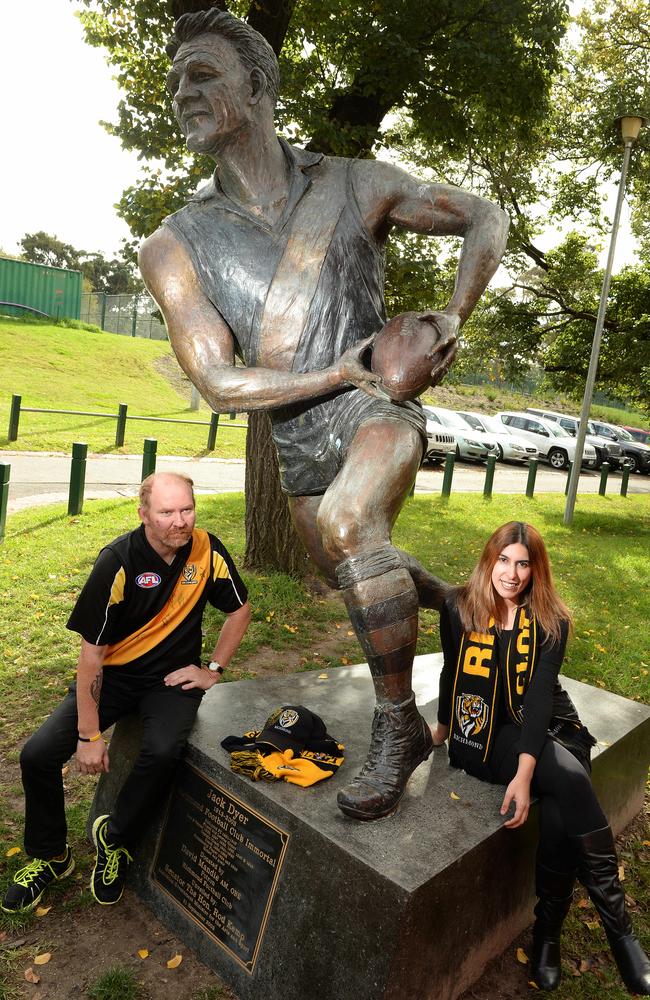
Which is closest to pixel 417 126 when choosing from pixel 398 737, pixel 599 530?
pixel 398 737

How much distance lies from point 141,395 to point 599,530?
12.3 m

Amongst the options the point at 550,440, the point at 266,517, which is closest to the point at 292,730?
the point at 266,517

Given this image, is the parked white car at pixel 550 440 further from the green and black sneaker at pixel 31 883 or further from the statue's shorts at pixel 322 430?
the green and black sneaker at pixel 31 883

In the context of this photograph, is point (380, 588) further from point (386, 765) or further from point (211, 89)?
point (211, 89)

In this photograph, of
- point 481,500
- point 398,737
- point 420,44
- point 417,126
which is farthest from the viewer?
point 481,500

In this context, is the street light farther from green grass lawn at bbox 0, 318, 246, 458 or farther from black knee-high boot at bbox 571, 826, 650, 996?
black knee-high boot at bbox 571, 826, 650, 996

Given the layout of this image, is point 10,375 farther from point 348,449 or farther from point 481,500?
point 348,449

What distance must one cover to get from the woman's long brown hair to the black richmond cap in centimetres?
63

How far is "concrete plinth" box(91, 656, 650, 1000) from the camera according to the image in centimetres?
209

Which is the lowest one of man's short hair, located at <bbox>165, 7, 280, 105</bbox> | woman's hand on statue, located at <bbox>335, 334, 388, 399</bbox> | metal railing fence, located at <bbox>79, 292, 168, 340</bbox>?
woman's hand on statue, located at <bbox>335, 334, 388, 399</bbox>

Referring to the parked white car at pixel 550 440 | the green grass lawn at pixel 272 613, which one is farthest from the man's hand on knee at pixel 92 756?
the parked white car at pixel 550 440

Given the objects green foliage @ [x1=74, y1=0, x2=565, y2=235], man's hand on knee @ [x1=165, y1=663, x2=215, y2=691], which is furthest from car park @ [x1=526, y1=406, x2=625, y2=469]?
man's hand on knee @ [x1=165, y1=663, x2=215, y2=691]

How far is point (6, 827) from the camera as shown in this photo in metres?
3.17

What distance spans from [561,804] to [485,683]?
43 centimetres
